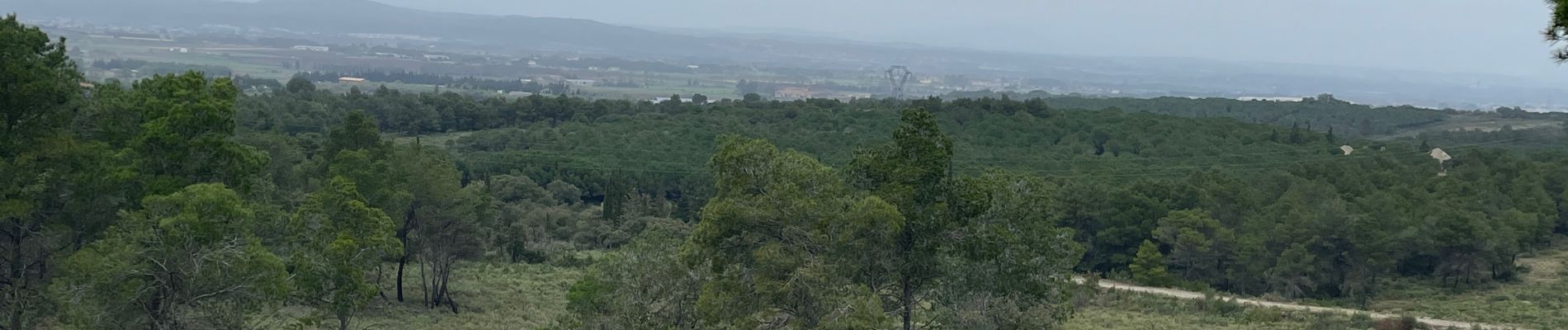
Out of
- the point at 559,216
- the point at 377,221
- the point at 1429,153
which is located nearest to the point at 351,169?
the point at 377,221

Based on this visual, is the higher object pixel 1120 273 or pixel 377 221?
pixel 377 221

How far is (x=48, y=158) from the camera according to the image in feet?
53.9

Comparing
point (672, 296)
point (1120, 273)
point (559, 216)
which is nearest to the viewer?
point (672, 296)

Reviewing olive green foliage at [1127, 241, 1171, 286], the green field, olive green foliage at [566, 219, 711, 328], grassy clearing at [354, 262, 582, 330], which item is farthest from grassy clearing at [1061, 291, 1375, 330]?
grassy clearing at [354, 262, 582, 330]

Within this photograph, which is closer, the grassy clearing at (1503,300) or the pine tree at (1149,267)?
the grassy clearing at (1503,300)

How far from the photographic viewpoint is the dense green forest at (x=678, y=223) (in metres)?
14.5

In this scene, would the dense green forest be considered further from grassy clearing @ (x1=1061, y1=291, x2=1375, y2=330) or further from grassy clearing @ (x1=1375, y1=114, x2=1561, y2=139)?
grassy clearing @ (x1=1375, y1=114, x2=1561, y2=139)

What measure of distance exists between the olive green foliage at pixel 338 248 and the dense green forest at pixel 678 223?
0.05 meters

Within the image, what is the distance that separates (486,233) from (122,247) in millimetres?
16449

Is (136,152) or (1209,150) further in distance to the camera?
(1209,150)

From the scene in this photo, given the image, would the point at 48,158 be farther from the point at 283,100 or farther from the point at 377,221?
the point at 283,100

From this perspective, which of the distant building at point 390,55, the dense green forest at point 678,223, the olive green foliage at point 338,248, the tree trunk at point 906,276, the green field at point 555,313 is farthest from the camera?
the distant building at point 390,55

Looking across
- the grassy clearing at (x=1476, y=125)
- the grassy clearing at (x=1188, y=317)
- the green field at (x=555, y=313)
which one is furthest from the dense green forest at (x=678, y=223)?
the grassy clearing at (x=1476, y=125)

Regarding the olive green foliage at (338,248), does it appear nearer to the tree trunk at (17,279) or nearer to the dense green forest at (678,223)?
the dense green forest at (678,223)
